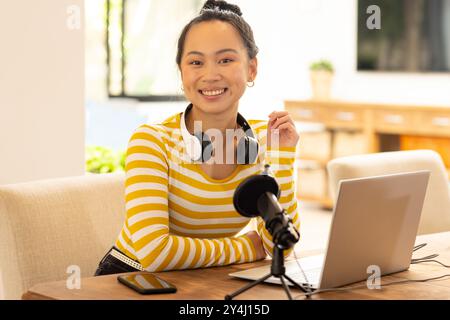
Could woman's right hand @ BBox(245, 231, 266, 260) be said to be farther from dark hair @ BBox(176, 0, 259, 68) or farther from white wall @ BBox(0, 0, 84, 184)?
white wall @ BBox(0, 0, 84, 184)

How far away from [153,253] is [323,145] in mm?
4589

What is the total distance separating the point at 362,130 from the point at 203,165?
426cm

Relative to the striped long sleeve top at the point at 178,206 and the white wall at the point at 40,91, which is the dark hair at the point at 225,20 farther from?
the white wall at the point at 40,91

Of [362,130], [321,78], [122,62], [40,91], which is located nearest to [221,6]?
[40,91]

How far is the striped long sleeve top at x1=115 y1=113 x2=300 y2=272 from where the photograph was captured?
1.65 metres

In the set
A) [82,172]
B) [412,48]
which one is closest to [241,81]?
[82,172]

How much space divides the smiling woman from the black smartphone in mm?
142

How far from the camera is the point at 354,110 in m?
5.90

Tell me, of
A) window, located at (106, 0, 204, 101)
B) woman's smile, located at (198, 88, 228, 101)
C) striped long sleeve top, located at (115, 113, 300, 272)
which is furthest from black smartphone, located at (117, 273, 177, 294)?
window, located at (106, 0, 204, 101)

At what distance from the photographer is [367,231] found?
146cm

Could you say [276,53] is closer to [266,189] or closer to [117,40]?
[117,40]

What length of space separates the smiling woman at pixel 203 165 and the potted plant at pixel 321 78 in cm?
467

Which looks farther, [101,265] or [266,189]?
[101,265]

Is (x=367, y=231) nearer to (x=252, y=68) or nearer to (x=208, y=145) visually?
(x=208, y=145)
